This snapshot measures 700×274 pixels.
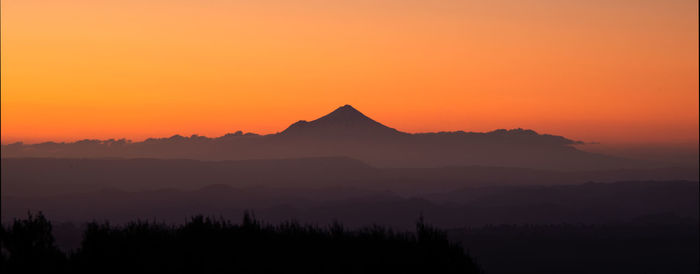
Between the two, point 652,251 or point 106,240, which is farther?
point 652,251

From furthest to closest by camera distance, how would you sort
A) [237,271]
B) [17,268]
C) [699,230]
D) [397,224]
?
[397,224] → [699,230] → [17,268] → [237,271]

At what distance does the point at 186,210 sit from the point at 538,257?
142402mm

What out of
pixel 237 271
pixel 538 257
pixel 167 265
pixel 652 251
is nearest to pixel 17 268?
pixel 167 265

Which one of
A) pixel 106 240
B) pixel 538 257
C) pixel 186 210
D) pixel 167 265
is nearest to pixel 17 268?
pixel 106 240

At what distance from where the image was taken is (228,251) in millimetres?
17328

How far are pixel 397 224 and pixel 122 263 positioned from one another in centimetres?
14331

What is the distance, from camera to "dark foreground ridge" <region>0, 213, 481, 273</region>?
16844 millimetres

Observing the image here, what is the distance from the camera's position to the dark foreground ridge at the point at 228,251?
55.3 feet

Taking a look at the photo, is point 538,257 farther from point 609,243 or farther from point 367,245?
point 367,245

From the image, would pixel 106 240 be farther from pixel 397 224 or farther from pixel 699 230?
pixel 397 224

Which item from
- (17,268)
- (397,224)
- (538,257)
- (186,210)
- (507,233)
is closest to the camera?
(17,268)

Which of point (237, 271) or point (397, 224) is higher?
point (237, 271)

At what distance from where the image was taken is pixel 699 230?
278ft

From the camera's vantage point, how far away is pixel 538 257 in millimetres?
66188
